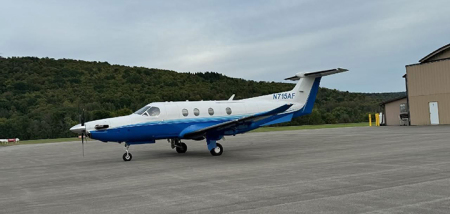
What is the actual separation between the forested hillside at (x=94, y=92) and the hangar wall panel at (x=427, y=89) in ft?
64.8

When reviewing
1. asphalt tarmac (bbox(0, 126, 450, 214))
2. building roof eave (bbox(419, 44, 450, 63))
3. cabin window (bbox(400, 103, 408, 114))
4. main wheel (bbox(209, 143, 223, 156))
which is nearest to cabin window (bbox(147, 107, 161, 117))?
main wheel (bbox(209, 143, 223, 156))

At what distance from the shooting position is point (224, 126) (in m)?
14.8

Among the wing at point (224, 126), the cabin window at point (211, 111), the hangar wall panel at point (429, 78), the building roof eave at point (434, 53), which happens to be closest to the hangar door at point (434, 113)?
the hangar wall panel at point (429, 78)

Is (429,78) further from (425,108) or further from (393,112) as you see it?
(393,112)

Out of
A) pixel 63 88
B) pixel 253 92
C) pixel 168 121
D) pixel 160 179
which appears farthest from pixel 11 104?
pixel 160 179

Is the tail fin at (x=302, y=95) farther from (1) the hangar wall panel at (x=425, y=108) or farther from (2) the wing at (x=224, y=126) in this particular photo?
(1) the hangar wall panel at (x=425, y=108)

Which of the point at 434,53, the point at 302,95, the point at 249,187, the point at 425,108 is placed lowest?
the point at 249,187

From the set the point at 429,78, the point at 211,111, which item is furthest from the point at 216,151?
the point at 429,78

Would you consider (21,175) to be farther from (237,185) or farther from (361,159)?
(361,159)

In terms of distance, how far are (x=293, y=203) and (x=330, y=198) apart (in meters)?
0.73

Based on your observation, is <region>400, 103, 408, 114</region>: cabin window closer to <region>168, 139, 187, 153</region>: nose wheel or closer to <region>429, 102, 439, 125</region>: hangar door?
<region>429, 102, 439, 125</region>: hangar door

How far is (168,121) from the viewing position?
52.3ft

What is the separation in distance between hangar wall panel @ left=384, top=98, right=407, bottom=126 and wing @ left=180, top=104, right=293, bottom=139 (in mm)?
25093

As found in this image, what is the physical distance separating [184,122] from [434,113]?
2424 centimetres
